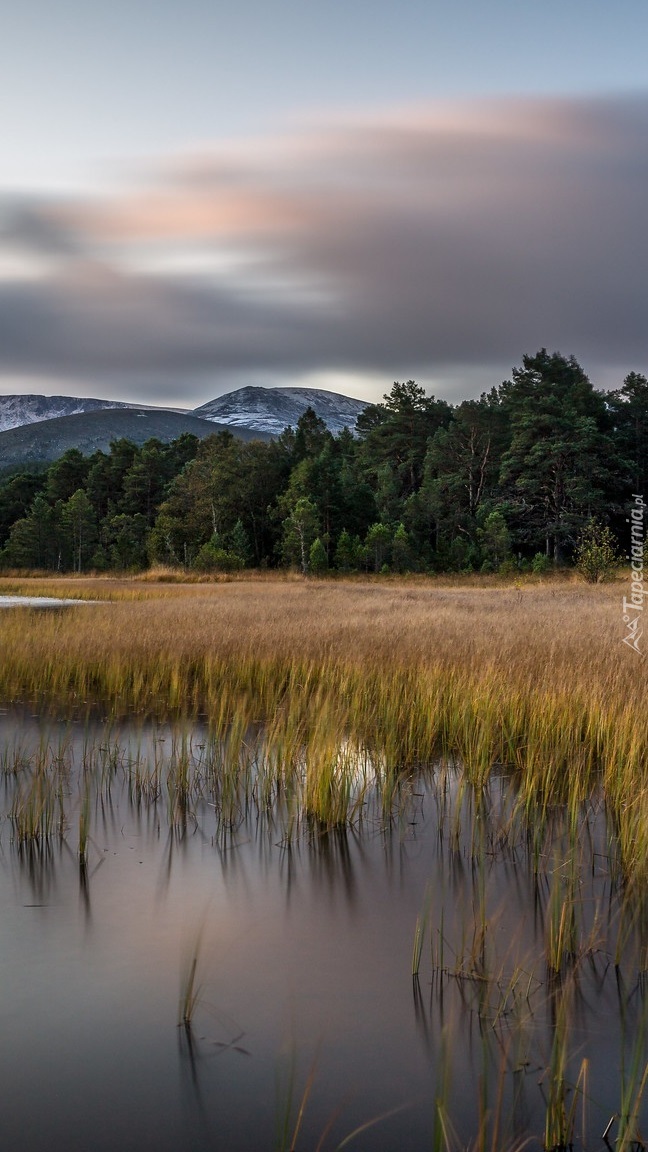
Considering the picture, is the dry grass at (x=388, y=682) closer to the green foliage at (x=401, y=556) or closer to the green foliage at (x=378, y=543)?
the green foliage at (x=401, y=556)

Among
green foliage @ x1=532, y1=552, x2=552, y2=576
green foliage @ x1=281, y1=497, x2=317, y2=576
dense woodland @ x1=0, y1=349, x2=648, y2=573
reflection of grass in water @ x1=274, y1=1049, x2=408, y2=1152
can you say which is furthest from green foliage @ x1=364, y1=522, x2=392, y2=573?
reflection of grass in water @ x1=274, y1=1049, x2=408, y2=1152

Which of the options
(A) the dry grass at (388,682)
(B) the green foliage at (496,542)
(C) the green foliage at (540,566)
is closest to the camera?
(A) the dry grass at (388,682)

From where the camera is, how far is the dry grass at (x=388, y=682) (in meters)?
6.37

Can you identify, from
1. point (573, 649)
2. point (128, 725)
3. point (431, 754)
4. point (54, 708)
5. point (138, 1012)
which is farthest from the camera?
point (573, 649)

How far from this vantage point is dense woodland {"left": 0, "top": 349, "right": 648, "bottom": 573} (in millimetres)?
55625

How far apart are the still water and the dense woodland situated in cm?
4486

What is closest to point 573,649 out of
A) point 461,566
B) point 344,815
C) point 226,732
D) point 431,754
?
point 431,754

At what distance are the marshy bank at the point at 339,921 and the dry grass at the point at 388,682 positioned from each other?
6 centimetres

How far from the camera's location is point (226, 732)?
8.24 m

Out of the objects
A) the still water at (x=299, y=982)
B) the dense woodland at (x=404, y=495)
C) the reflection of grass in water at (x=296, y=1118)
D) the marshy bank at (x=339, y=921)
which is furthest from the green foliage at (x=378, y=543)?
the reflection of grass in water at (x=296, y=1118)

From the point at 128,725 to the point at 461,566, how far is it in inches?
1847

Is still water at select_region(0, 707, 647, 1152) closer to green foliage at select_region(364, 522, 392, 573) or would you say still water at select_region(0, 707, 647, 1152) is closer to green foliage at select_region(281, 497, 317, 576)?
green foliage at select_region(281, 497, 317, 576)

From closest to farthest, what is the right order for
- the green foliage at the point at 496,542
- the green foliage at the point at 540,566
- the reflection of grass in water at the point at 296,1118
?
the reflection of grass in water at the point at 296,1118, the green foliage at the point at 540,566, the green foliage at the point at 496,542

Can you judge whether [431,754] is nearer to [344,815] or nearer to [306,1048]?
[344,815]
